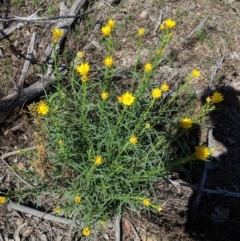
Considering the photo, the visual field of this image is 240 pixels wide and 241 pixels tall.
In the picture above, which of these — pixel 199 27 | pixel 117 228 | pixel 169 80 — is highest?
pixel 199 27

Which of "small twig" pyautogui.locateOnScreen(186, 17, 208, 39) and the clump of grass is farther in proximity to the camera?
"small twig" pyautogui.locateOnScreen(186, 17, 208, 39)

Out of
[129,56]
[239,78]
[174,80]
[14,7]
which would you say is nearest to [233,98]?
[239,78]

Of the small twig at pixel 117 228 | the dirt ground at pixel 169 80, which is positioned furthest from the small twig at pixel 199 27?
the small twig at pixel 117 228

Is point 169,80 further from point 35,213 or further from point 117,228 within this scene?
point 35,213

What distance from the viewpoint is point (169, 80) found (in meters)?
4.24

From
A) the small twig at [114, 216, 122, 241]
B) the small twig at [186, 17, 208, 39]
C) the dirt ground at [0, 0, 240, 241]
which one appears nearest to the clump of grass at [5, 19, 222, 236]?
the small twig at [114, 216, 122, 241]

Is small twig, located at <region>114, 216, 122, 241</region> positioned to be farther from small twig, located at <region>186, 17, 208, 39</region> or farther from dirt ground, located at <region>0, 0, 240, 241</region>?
small twig, located at <region>186, 17, 208, 39</region>

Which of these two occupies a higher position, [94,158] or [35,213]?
[94,158]

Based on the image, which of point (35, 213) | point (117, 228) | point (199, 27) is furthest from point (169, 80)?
point (35, 213)

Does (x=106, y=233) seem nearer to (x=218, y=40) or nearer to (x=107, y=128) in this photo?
(x=107, y=128)

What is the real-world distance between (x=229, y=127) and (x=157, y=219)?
1.34 meters

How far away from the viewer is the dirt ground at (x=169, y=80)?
335 cm

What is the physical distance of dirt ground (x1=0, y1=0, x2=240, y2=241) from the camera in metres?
3.35

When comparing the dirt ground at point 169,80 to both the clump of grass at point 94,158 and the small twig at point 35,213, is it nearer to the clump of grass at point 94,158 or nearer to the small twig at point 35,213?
the small twig at point 35,213
